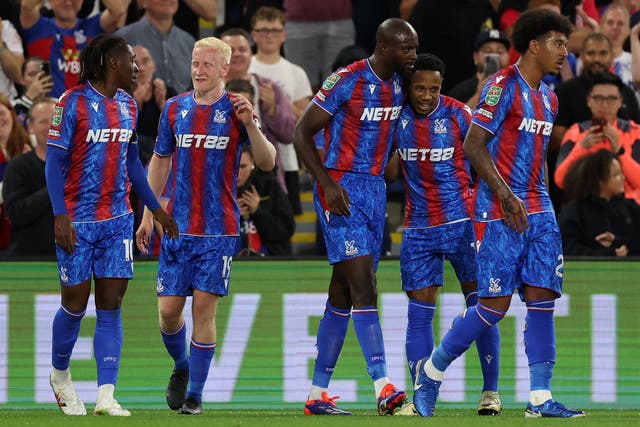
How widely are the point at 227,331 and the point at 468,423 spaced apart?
3.10 metres

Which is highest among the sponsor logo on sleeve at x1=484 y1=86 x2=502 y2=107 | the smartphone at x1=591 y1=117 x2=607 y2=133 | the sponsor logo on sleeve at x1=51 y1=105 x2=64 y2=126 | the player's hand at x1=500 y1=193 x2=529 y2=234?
the sponsor logo on sleeve at x1=484 y1=86 x2=502 y2=107

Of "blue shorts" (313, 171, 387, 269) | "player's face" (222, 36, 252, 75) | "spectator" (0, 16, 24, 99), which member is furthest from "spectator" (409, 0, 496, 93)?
"blue shorts" (313, 171, 387, 269)

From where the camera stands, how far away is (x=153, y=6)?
44.2ft

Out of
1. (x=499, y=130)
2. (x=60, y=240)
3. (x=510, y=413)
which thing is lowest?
(x=510, y=413)

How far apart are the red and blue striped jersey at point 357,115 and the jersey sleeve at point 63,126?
156 centimetres

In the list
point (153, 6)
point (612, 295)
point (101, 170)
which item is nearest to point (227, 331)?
point (101, 170)

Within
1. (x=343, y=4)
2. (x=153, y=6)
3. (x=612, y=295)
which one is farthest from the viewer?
(x=343, y=4)

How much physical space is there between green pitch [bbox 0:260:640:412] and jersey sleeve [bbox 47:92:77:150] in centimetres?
178

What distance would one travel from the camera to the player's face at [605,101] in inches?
494

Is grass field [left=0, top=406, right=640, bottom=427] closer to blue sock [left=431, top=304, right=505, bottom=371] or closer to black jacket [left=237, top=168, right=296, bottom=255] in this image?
blue sock [left=431, top=304, right=505, bottom=371]

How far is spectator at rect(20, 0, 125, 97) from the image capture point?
44.2 ft

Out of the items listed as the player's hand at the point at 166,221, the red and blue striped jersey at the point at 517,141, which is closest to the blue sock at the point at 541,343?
Result: the red and blue striped jersey at the point at 517,141

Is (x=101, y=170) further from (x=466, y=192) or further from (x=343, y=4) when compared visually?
(x=343, y=4)

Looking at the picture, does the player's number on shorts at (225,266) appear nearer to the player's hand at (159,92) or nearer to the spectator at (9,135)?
the spectator at (9,135)
